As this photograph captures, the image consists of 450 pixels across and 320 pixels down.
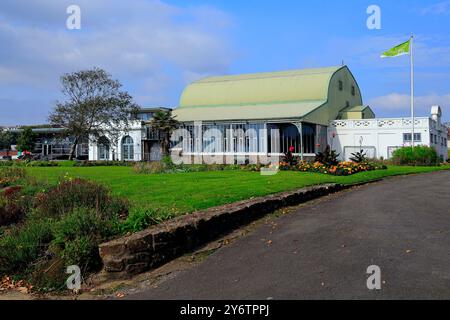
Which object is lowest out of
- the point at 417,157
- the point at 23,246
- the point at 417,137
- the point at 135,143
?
the point at 23,246

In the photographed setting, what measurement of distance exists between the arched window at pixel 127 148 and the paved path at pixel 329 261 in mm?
45683

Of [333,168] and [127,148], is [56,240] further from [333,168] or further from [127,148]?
[127,148]

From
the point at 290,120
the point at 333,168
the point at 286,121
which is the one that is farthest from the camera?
the point at 286,121

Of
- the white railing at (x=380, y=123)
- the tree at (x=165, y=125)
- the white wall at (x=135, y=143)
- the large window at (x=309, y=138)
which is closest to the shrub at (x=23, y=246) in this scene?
the tree at (x=165, y=125)

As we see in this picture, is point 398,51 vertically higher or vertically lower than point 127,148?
higher

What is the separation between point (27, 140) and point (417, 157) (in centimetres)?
5111

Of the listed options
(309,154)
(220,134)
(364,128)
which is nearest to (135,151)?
(220,134)

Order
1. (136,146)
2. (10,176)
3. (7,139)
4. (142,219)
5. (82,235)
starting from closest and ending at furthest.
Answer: (82,235), (142,219), (10,176), (136,146), (7,139)

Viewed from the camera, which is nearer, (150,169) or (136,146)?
(150,169)

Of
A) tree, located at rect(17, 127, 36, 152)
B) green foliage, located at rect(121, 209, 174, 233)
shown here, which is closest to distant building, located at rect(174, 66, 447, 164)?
tree, located at rect(17, 127, 36, 152)

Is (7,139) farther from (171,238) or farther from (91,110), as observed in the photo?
(171,238)

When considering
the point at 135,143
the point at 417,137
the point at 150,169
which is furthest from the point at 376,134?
the point at 135,143

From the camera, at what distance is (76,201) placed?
8922 millimetres

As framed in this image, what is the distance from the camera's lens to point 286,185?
48.0ft
